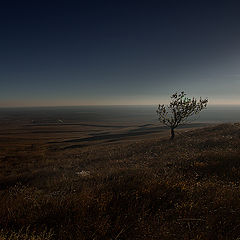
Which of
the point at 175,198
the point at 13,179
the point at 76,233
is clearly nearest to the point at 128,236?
the point at 76,233

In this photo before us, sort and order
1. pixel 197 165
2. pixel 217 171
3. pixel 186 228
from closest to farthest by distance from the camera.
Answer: pixel 186 228
pixel 217 171
pixel 197 165

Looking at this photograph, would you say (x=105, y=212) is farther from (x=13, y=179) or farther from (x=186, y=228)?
(x=13, y=179)

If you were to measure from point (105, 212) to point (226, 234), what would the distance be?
7.94 ft

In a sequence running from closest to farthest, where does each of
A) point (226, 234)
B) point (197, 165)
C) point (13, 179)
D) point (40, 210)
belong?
point (226, 234)
point (40, 210)
point (197, 165)
point (13, 179)

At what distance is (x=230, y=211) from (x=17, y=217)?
4.93m

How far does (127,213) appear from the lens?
3.86 metres

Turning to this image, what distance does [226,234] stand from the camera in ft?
10.1

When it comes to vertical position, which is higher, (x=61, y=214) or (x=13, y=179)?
(x=61, y=214)

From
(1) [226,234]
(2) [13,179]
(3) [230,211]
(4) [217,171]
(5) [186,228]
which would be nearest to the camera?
(1) [226,234]

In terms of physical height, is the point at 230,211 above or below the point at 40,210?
above

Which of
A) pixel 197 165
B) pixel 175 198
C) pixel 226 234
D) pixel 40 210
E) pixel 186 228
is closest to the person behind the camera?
pixel 226 234

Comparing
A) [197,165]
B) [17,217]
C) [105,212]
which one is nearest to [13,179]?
[17,217]

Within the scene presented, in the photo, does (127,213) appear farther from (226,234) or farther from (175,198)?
(226,234)

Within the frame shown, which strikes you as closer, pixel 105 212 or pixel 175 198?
pixel 105 212
